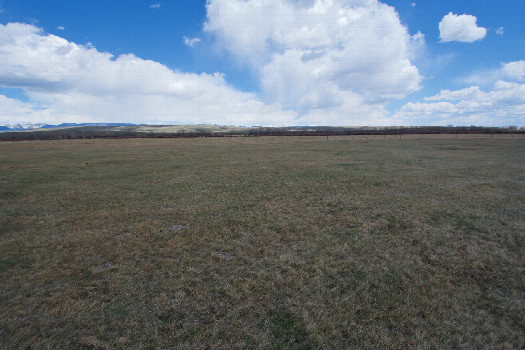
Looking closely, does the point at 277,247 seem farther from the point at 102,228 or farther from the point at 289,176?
the point at 289,176

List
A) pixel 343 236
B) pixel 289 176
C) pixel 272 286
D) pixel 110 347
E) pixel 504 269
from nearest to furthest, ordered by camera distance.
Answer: pixel 110 347 < pixel 272 286 < pixel 504 269 < pixel 343 236 < pixel 289 176

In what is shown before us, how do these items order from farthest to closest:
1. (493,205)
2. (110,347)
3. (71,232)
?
(493,205)
(71,232)
(110,347)

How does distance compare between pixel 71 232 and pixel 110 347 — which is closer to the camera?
pixel 110 347

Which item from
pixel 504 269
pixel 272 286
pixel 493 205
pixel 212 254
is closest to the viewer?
pixel 272 286

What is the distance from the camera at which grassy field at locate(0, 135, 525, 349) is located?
12.7ft

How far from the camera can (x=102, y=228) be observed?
8172 millimetres

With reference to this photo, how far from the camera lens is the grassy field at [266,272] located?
387 cm

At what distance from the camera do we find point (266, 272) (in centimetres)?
550

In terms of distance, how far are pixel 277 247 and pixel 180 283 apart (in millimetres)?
2719

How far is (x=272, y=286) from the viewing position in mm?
5008

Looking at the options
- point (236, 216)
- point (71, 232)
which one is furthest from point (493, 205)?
point (71, 232)

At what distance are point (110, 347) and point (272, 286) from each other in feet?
9.55

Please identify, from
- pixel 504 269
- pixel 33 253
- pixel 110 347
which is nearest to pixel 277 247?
pixel 110 347

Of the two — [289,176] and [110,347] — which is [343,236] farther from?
[289,176]
